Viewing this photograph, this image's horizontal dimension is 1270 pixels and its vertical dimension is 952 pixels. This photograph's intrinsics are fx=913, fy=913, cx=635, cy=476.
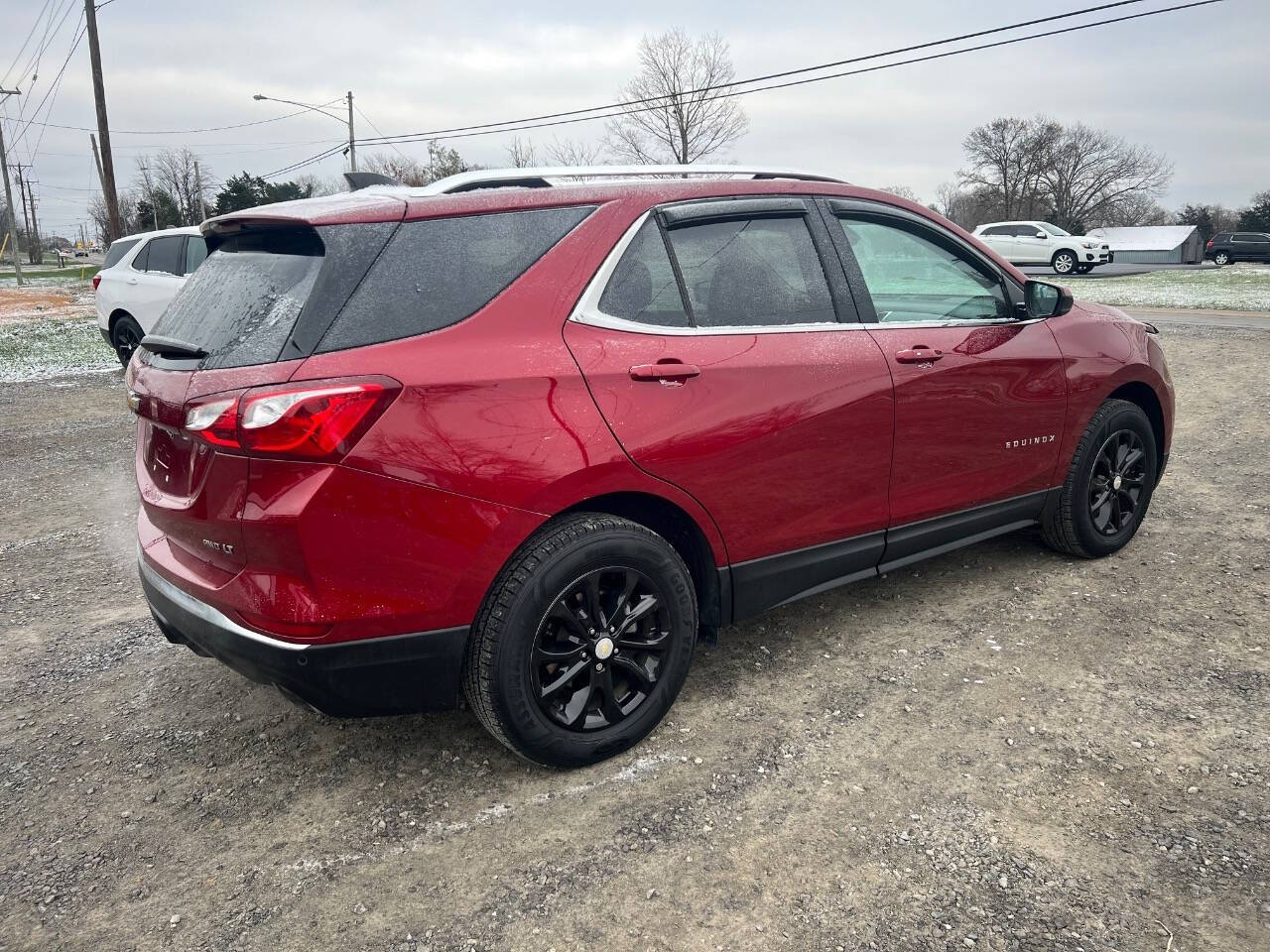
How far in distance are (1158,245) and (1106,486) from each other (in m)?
63.9

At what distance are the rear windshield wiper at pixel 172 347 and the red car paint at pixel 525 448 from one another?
7cm

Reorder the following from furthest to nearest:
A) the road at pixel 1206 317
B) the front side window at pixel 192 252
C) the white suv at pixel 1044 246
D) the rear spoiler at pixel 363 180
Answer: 1. the white suv at pixel 1044 246
2. the road at pixel 1206 317
3. the front side window at pixel 192 252
4. the rear spoiler at pixel 363 180

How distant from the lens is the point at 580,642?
8.95 ft

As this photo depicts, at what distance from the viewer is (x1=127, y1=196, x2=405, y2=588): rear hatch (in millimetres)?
2375

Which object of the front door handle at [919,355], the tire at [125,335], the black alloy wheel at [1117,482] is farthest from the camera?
the tire at [125,335]

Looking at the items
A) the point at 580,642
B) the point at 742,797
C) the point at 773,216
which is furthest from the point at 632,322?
the point at 742,797

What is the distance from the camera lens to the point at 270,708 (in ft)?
10.8

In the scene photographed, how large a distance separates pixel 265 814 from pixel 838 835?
5.41 ft

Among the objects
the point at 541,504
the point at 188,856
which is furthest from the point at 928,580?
the point at 188,856

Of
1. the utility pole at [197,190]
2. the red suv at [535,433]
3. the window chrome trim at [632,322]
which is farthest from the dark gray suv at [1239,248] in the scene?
the utility pole at [197,190]

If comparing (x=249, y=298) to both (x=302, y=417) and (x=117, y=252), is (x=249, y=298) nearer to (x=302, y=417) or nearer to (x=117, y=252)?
(x=302, y=417)

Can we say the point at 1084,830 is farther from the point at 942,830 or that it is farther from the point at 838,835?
the point at 838,835

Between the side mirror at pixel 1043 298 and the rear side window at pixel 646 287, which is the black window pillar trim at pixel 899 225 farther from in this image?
the rear side window at pixel 646 287

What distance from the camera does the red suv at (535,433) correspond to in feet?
7.77
